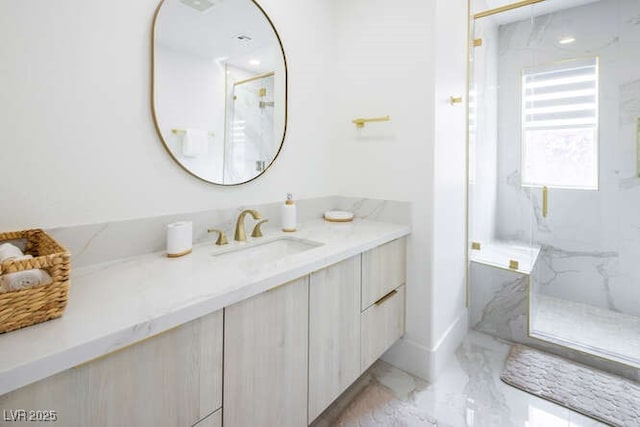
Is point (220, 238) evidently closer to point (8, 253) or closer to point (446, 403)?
point (8, 253)

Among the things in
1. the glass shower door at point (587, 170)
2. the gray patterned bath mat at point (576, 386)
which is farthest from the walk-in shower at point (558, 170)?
the gray patterned bath mat at point (576, 386)

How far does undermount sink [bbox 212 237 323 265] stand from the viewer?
1327mm

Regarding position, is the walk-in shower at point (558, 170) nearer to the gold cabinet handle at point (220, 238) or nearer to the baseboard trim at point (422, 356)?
the baseboard trim at point (422, 356)

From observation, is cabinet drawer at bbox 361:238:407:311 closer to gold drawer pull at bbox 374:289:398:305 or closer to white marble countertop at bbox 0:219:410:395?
gold drawer pull at bbox 374:289:398:305

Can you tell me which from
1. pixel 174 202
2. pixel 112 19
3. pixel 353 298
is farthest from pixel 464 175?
pixel 112 19

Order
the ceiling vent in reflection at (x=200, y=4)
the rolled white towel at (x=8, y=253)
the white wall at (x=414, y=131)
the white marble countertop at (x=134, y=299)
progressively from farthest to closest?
1. the white wall at (x=414, y=131)
2. the ceiling vent in reflection at (x=200, y=4)
3. the rolled white towel at (x=8, y=253)
4. the white marble countertop at (x=134, y=299)

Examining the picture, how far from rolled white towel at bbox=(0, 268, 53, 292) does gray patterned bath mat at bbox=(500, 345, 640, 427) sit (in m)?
2.15

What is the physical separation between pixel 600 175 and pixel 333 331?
2.21m

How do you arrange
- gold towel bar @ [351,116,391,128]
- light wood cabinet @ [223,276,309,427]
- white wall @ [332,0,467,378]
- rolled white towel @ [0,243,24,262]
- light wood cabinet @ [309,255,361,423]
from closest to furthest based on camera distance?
rolled white towel @ [0,243,24,262] → light wood cabinet @ [223,276,309,427] → light wood cabinet @ [309,255,361,423] → white wall @ [332,0,467,378] → gold towel bar @ [351,116,391,128]

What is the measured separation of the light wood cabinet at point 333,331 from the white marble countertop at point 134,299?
0.08 m

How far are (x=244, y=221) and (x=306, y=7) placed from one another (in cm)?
138

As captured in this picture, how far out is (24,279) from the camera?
26.1 inches

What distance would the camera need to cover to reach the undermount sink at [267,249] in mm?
1327

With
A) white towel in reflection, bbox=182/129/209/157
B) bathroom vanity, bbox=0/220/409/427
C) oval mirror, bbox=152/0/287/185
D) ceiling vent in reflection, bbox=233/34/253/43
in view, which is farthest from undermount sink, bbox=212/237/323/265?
ceiling vent in reflection, bbox=233/34/253/43
